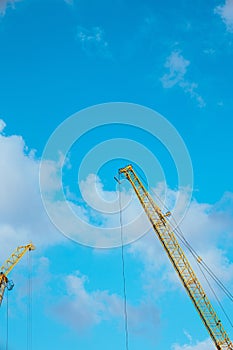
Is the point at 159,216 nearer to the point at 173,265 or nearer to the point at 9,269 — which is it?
the point at 173,265

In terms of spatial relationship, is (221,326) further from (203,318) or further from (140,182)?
(140,182)

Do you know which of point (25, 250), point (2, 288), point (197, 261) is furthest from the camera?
point (25, 250)

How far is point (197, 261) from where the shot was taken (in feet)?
292

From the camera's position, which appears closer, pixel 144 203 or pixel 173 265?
pixel 173 265

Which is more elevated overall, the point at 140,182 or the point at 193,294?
the point at 140,182

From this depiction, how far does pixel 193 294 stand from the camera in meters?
83.0

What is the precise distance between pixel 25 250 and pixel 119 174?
33119 millimetres

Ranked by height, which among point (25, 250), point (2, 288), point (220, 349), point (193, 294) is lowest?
point (220, 349)

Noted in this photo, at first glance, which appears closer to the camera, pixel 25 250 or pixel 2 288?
pixel 2 288

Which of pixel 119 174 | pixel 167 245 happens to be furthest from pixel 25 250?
pixel 167 245

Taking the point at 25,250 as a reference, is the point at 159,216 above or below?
below

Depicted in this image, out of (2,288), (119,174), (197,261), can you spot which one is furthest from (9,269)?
(197,261)

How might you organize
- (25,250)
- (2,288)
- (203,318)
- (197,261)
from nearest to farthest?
(203,318) < (197,261) < (2,288) < (25,250)

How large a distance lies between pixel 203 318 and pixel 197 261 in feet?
36.6
